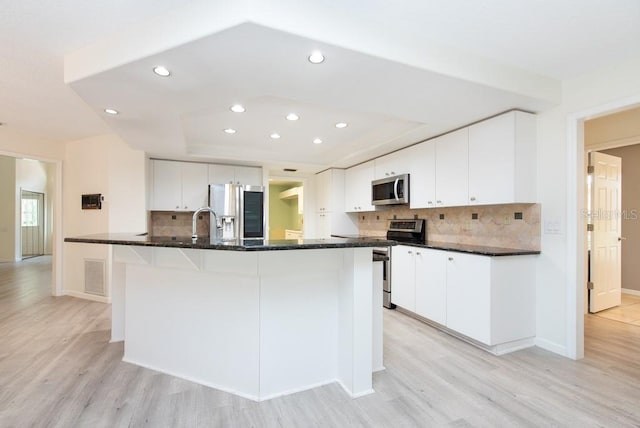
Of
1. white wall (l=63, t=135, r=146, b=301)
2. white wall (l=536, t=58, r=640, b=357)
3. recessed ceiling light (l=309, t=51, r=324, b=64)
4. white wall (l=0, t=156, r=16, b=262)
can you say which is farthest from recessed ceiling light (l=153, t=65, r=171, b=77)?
white wall (l=0, t=156, r=16, b=262)

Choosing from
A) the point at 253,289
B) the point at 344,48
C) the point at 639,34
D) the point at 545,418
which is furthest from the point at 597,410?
the point at 344,48

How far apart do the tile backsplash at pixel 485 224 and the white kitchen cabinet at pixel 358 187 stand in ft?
1.26

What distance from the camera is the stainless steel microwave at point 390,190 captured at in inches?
151

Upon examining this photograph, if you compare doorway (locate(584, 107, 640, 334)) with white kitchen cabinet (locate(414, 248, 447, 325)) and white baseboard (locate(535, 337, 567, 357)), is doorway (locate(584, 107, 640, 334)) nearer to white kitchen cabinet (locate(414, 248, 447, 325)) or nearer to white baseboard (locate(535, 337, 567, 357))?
white baseboard (locate(535, 337, 567, 357))

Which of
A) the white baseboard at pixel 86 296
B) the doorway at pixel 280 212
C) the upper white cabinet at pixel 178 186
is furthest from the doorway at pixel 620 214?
the doorway at pixel 280 212

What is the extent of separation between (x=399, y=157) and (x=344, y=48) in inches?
97.8

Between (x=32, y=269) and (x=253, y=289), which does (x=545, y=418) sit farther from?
(x=32, y=269)

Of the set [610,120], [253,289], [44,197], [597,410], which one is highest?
[610,120]

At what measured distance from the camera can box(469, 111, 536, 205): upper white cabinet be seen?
2656mm

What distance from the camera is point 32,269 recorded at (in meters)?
6.55

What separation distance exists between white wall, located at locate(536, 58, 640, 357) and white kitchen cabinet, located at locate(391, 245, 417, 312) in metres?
1.15

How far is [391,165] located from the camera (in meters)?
4.16

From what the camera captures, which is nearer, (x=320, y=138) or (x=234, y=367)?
(x=234, y=367)

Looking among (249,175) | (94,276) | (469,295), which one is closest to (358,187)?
(249,175)
